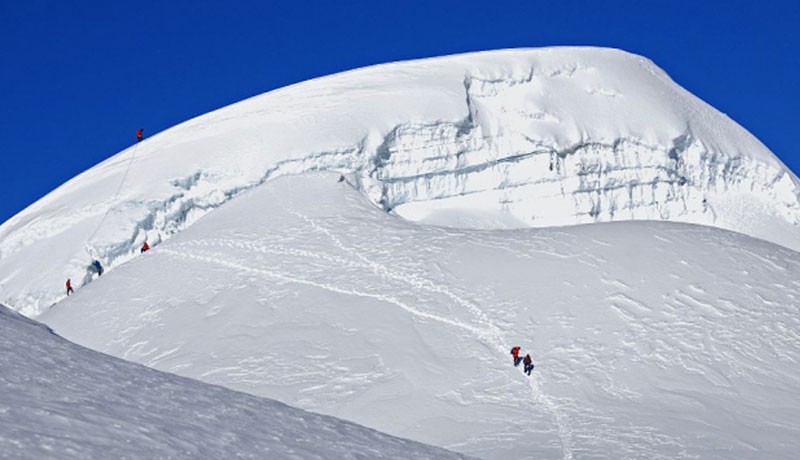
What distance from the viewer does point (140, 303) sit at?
3691cm

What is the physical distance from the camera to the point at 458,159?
1891 inches

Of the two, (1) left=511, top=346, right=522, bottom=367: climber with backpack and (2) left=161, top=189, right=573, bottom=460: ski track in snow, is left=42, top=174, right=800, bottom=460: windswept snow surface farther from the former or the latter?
(1) left=511, top=346, right=522, bottom=367: climber with backpack

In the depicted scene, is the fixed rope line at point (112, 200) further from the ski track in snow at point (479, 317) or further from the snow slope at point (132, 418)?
the snow slope at point (132, 418)

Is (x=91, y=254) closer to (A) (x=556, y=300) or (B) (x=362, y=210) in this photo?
(B) (x=362, y=210)

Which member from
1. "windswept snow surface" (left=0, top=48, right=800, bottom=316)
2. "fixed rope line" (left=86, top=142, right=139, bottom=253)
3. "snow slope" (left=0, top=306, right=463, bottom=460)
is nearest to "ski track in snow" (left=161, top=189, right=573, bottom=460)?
"fixed rope line" (left=86, top=142, right=139, bottom=253)

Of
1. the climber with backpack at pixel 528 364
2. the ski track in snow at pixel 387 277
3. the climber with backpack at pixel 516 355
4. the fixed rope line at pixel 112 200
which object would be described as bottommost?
the climber with backpack at pixel 528 364

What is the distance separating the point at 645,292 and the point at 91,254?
1865 cm

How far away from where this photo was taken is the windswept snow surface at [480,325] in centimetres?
2709

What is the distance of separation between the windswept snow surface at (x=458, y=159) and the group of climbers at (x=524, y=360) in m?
15.8

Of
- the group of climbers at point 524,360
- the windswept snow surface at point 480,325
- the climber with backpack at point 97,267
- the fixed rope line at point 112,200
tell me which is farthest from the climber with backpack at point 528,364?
the fixed rope line at point 112,200

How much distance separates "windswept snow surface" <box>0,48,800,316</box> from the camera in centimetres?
4516

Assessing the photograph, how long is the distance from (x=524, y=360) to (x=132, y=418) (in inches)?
730

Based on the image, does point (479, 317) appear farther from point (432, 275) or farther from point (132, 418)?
point (132, 418)

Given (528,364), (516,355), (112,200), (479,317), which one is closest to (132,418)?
(528,364)
